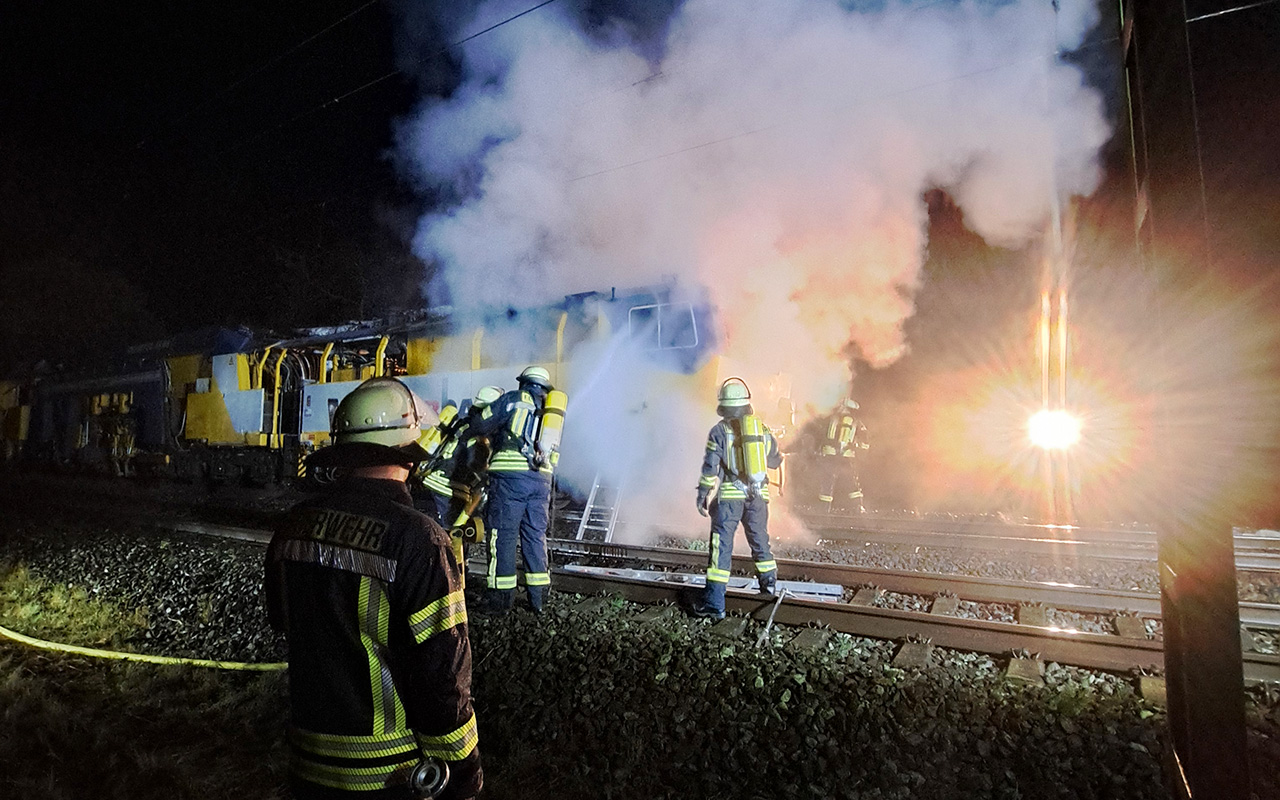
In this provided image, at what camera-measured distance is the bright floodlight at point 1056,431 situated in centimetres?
1359

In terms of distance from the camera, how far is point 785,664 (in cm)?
430

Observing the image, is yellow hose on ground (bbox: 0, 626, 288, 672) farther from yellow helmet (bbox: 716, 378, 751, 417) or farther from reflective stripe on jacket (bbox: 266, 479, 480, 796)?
yellow helmet (bbox: 716, 378, 751, 417)

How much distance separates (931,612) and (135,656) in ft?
20.7

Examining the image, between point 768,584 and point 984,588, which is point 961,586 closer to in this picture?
point 984,588

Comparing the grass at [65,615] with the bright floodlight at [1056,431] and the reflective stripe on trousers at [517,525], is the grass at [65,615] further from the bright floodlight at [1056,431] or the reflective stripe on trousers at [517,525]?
the bright floodlight at [1056,431]

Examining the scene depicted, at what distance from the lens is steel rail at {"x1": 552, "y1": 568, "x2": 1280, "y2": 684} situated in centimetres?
416

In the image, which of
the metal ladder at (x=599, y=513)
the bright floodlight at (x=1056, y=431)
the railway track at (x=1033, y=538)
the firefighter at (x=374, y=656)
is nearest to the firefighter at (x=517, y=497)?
the metal ladder at (x=599, y=513)

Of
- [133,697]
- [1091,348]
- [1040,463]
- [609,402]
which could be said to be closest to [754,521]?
[609,402]

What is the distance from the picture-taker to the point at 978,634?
15.3 feet

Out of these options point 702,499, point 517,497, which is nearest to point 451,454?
point 517,497

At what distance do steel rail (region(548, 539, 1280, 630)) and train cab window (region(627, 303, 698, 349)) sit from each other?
3.03m

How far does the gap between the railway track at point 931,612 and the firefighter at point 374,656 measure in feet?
12.5

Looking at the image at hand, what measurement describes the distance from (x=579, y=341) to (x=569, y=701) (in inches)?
254

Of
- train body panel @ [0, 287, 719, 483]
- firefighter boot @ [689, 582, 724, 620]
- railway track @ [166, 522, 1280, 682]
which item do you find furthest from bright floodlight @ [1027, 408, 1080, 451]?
firefighter boot @ [689, 582, 724, 620]
